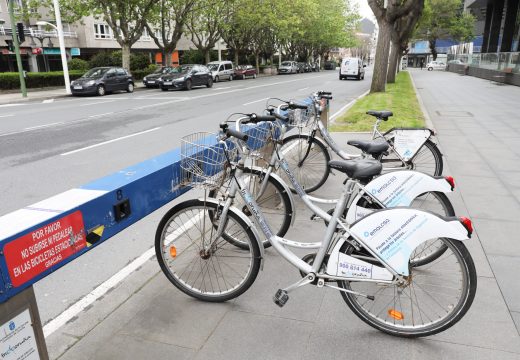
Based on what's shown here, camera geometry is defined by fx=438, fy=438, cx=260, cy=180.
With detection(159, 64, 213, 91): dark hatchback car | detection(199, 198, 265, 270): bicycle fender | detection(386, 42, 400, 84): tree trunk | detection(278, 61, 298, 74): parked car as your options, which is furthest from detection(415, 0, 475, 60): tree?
detection(199, 198, 265, 270): bicycle fender

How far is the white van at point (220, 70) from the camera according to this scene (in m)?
33.8

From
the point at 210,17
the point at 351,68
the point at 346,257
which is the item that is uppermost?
the point at 210,17

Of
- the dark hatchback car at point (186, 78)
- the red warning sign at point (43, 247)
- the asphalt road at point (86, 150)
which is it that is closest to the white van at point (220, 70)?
the dark hatchback car at point (186, 78)

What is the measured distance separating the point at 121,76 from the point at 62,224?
23.5m

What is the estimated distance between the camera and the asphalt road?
3.91m

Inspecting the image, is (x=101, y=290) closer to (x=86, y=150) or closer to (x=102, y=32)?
(x=86, y=150)

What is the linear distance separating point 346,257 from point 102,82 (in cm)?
2257

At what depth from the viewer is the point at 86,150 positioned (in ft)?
29.8

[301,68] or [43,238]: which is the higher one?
[43,238]

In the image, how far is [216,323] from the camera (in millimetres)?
3053

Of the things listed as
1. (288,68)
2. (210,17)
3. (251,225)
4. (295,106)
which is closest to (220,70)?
(210,17)

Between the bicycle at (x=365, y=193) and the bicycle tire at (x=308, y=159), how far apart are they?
1337 mm

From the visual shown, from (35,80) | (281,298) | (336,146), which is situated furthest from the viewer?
(35,80)

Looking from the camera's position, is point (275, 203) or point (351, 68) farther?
point (351, 68)
